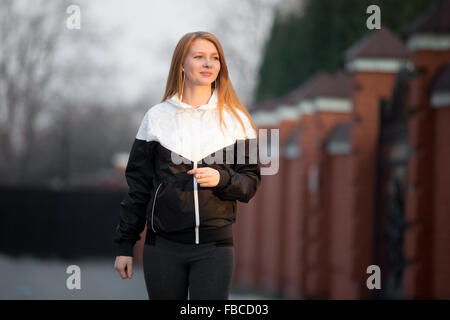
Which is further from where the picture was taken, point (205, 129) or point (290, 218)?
point (290, 218)

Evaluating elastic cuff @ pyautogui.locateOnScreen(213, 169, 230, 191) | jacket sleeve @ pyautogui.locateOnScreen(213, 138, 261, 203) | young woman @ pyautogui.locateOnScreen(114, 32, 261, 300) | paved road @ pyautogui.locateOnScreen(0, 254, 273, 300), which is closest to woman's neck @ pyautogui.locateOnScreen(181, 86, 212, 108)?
young woman @ pyautogui.locateOnScreen(114, 32, 261, 300)

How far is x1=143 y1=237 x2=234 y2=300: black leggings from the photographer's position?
333cm

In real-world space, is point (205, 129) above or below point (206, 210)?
above

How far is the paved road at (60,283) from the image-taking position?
1216 centimetres

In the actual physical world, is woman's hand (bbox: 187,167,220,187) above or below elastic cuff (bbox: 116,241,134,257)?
above

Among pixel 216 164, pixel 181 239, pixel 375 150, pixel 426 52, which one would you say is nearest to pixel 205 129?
pixel 216 164

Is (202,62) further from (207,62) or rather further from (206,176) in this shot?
(206,176)

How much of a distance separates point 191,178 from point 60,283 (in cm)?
1208

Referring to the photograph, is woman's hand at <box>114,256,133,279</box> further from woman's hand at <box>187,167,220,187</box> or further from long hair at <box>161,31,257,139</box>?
long hair at <box>161,31,257,139</box>

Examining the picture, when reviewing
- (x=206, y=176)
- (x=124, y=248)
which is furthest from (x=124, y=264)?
(x=206, y=176)
